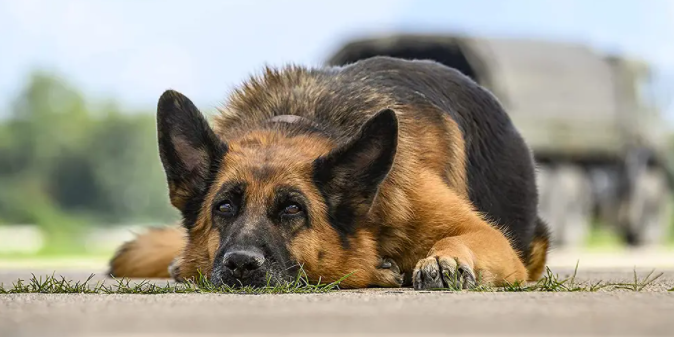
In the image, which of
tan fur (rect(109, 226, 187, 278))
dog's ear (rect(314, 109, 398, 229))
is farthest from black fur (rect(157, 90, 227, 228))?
tan fur (rect(109, 226, 187, 278))

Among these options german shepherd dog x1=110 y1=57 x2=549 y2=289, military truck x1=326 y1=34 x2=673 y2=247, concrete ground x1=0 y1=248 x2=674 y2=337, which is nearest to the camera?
concrete ground x1=0 y1=248 x2=674 y2=337

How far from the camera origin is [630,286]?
5793mm

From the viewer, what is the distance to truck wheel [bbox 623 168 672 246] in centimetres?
2302

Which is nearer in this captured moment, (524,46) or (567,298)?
(567,298)

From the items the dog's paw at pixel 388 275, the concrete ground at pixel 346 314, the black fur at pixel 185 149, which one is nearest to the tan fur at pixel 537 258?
the dog's paw at pixel 388 275

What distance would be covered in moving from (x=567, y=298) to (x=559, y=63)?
59.9 feet

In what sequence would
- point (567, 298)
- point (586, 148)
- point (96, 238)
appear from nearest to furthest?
point (567, 298), point (586, 148), point (96, 238)

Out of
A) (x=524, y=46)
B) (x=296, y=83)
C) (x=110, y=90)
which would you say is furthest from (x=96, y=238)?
(x=110, y=90)

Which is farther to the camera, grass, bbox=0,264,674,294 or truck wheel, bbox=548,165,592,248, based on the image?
truck wheel, bbox=548,165,592,248

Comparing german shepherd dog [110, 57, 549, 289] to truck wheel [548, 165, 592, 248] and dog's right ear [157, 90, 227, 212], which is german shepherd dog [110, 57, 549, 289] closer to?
dog's right ear [157, 90, 227, 212]

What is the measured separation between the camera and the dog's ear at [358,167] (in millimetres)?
5750

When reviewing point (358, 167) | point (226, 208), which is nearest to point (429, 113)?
point (358, 167)

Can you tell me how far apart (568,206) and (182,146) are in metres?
16.5

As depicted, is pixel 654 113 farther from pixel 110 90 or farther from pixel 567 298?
pixel 110 90
